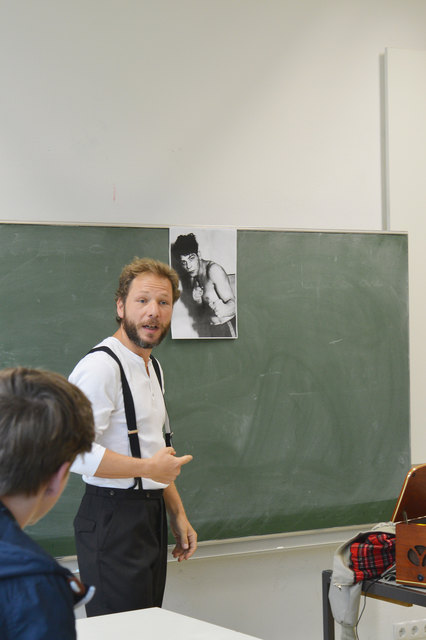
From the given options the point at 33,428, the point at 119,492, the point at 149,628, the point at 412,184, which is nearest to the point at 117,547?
the point at 119,492

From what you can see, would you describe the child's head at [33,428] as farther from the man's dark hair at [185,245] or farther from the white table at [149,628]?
the man's dark hair at [185,245]

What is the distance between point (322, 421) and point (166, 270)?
51.2 inches

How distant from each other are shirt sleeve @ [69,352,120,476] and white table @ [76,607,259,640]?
420 mm

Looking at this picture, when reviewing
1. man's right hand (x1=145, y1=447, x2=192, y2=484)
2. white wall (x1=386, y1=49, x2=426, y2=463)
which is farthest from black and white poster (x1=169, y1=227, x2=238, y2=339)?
man's right hand (x1=145, y1=447, x2=192, y2=484)

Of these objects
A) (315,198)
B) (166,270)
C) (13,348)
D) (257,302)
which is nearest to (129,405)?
(166,270)

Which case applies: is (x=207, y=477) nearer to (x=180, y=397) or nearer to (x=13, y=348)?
(x=180, y=397)

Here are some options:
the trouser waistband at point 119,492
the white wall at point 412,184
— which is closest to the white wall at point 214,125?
the white wall at point 412,184

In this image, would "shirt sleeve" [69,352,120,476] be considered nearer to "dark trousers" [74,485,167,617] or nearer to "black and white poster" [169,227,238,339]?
"dark trousers" [74,485,167,617]

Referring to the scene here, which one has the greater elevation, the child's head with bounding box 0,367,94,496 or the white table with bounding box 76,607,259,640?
the child's head with bounding box 0,367,94,496

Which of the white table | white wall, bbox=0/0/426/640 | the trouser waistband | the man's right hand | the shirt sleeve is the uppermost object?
white wall, bbox=0/0/426/640

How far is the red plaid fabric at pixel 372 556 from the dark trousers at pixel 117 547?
640 mm

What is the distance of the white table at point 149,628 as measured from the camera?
1755 millimetres

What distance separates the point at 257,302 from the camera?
132 inches

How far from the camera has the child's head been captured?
1.03 metres
